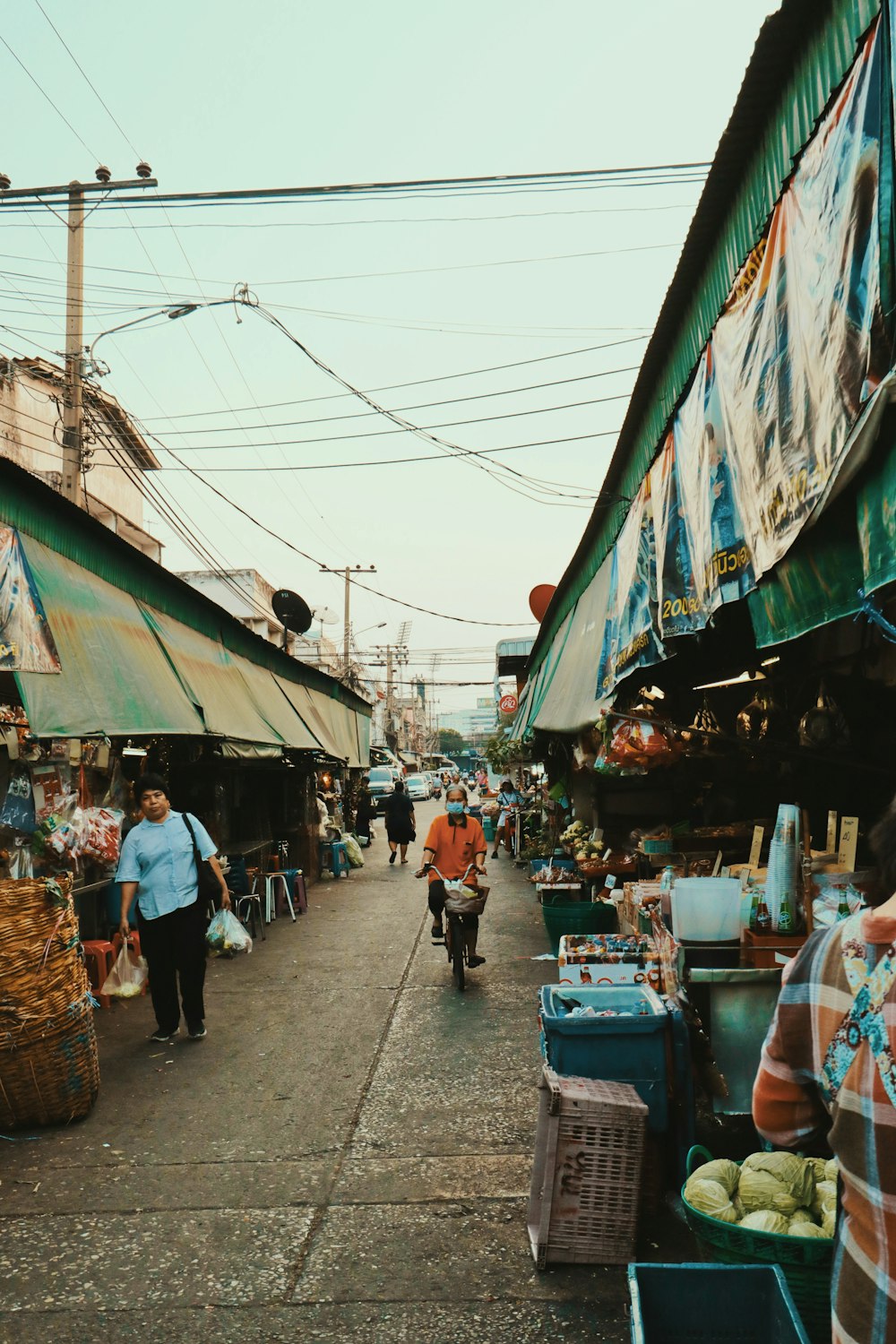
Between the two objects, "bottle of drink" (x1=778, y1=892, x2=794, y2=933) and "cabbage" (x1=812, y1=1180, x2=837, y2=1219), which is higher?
"bottle of drink" (x1=778, y1=892, x2=794, y2=933)

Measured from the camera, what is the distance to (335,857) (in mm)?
19859

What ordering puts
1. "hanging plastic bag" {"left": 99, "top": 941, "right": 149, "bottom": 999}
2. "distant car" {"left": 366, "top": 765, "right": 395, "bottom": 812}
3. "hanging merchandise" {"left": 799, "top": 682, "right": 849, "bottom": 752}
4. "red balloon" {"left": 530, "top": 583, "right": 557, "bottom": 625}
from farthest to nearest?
1. "distant car" {"left": 366, "top": 765, "right": 395, "bottom": 812}
2. "red balloon" {"left": 530, "top": 583, "right": 557, "bottom": 625}
3. "hanging plastic bag" {"left": 99, "top": 941, "right": 149, "bottom": 999}
4. "hanging merchandise" {"left": 799, "top": 682, "right": 849, "bottom": 752}

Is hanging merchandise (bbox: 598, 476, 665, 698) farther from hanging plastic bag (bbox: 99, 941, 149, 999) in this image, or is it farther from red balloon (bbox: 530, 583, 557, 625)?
red balloon (bbox: 530, 583, 557, 625)

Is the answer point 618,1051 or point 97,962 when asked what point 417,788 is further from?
point 618,1051

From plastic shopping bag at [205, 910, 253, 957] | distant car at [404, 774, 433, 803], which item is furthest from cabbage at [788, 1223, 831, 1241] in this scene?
distant car at [404, 774, 433, 803]

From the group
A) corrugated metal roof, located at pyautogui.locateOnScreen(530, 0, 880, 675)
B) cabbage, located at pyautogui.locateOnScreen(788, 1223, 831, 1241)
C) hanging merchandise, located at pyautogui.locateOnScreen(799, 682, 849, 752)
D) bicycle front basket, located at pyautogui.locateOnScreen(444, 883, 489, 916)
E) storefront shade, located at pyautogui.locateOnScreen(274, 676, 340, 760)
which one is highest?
corrugated metal roof, located at pyautogui.locateOnScreen(530, 0, 880, 675)

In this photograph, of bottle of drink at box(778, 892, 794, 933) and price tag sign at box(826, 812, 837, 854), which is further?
price tag sign at box(826, 812, 837, 854)

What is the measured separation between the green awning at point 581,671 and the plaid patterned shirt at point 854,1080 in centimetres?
553

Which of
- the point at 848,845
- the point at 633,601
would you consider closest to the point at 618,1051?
the point at 848,845

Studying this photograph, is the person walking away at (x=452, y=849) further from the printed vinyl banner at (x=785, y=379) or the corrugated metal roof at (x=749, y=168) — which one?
the printed vinyl banner at (x=785, y=379)

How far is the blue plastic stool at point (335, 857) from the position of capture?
19.9m

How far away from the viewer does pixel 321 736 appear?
56.5 ft

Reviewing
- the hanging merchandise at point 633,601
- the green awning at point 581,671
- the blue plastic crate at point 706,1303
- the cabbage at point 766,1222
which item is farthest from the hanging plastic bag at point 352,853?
the blue plastic crate at point 706,1303

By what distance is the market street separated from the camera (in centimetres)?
370
